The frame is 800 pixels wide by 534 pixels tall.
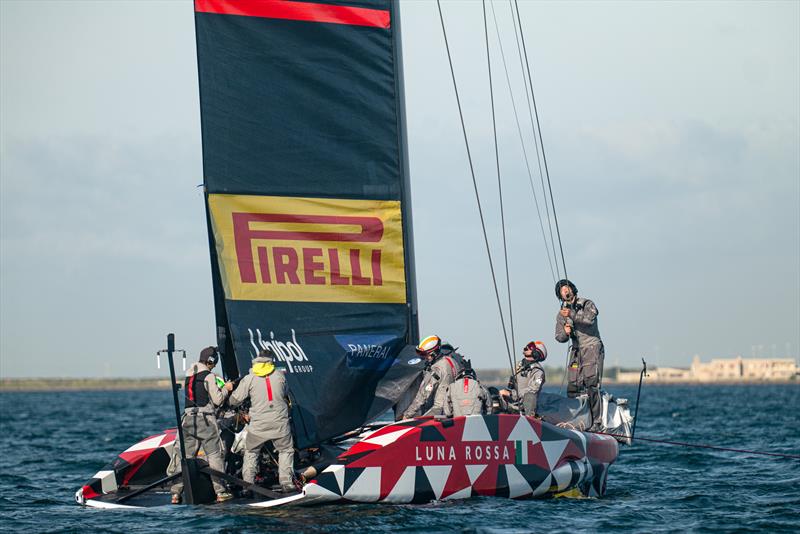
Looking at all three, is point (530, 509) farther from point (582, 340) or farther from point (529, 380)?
point (582, 340)

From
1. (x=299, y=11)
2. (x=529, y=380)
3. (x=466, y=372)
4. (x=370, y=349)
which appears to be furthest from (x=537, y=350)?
(x=299, y=11)

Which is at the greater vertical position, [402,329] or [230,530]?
[402,329]

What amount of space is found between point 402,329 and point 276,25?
3683 mm

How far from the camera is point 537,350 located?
43.3ft

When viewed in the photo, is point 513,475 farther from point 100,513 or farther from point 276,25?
point 276,25

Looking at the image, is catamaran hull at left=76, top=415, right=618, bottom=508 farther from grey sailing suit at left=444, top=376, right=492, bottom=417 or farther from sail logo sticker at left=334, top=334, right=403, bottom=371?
sail logo sticker at left=334, top=334, right=403, bottom=371

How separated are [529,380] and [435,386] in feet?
4.67

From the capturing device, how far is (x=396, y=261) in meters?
12.8

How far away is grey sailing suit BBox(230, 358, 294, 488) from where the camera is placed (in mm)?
11297

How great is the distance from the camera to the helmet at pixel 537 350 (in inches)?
520

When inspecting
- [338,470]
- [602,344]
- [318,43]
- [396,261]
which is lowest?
[338,470]

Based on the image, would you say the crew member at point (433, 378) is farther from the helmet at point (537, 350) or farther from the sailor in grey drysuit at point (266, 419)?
the sailor in grey drysuit at point (266, 419)

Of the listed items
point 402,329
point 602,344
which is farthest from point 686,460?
point 402,329

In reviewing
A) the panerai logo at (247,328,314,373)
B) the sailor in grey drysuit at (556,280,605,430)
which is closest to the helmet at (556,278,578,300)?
the sailor in grey drysuit at (556,280,605,430)
